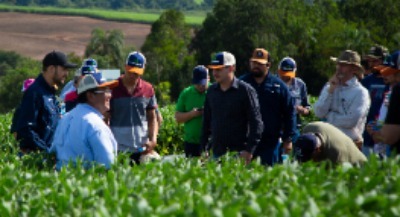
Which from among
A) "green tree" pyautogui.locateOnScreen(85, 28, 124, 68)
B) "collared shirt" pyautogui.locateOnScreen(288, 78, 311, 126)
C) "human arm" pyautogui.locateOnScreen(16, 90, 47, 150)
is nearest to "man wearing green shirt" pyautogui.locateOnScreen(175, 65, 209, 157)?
"collared shirt" pyautogui.locateOnScreen(288, 78, 311, 126)

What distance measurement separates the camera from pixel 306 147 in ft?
25.3

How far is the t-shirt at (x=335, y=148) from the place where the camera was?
25.5 feet

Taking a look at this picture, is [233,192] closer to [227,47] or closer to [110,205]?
[110,205]

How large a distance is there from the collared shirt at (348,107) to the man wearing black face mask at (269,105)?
0.44 m

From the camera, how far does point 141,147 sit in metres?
10.2

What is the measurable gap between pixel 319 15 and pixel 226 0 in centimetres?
1259

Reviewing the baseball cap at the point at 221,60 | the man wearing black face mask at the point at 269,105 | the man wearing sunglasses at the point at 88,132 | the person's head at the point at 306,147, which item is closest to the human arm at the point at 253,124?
the baseball cap at the point at 221,60

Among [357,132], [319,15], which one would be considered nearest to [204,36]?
[319,15]

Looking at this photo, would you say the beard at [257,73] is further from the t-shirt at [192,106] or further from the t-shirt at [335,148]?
the t-shirt at [335,148]

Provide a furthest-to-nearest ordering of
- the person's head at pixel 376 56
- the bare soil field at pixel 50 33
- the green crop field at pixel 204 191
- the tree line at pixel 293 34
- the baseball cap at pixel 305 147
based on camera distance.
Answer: the bare soil field at pixel 50 33 < the tree line at pixel 293 34 < the person's head at pixel 376 56 < the baseball cap at pixel 305 147 < the green crop field at pixel 204 191

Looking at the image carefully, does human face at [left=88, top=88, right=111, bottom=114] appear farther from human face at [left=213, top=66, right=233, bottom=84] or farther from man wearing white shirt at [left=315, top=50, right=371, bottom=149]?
man wearing white shirt at [left=315, top=50, right=371, bottom=149]

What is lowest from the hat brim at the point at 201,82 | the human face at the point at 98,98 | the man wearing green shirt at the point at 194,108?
the man wearing green shirt at the point at 194,108

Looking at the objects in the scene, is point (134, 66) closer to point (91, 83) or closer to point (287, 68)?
point (91, 83)

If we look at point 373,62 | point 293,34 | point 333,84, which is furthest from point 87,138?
point 293,34
